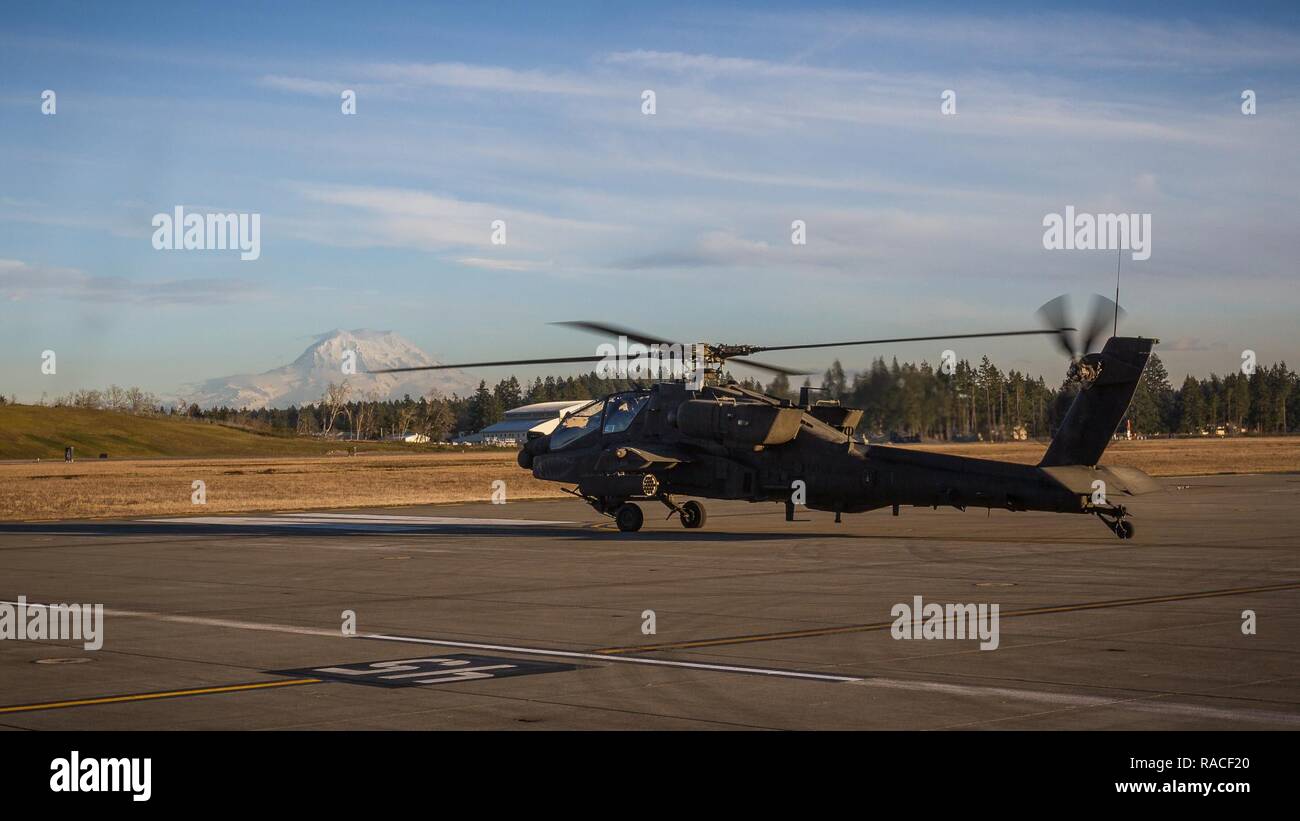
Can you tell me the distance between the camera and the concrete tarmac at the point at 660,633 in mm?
10422

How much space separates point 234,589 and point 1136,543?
58.2ft

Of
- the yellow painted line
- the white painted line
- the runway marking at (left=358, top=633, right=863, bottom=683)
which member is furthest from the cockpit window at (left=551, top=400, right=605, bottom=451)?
the yellow painted line

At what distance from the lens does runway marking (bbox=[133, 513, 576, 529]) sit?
117 ft

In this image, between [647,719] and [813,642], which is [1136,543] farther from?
[647,719]

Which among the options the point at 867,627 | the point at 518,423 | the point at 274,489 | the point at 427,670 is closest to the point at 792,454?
the point at 867,627

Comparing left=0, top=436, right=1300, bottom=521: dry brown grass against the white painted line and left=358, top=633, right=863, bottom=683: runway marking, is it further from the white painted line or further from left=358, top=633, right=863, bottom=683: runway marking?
the white painted line

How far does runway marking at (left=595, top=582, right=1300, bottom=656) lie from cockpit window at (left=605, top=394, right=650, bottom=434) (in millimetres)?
15915

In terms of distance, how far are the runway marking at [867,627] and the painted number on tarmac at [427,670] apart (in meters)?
1.14

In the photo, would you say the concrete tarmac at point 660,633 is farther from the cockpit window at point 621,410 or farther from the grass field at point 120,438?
the grass field at point 120,438

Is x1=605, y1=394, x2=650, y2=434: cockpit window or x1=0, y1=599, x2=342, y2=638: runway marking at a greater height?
x1=605, y1=394, x2=650, y2=434: cockpit window

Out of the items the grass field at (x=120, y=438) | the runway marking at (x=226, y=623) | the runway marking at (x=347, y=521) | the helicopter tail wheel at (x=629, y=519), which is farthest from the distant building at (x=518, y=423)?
the runway marking at (x=226, y=623)

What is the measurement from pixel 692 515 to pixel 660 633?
17.2 metres

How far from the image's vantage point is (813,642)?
14.2 meters
